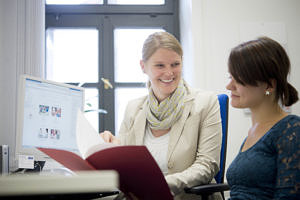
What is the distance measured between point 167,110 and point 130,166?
0.82 meters

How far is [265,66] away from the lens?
108cm

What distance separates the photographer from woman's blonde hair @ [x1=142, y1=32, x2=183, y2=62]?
1638mm

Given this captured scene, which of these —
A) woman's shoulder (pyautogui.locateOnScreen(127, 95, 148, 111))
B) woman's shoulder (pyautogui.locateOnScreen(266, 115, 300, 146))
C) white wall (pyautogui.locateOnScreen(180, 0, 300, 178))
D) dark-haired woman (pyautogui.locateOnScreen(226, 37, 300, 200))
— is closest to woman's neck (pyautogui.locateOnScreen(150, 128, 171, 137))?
woman's shoulder (pyautogui.locateOnScreen(127, 95, 148, 111))

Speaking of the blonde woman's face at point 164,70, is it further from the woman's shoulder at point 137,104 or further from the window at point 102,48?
the window at point 102,48

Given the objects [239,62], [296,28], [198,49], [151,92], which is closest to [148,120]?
[151,92]

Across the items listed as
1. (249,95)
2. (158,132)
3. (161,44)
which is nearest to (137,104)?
(158,132)

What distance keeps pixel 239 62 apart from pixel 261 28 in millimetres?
2228

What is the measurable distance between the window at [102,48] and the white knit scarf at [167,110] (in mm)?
1671

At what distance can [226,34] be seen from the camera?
3.13 meters

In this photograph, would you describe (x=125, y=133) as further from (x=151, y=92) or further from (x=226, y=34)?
(x=226, y=34)

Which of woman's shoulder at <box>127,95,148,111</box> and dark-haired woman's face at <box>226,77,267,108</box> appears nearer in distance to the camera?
dark-haired woman's face at <box>226,77,267,108</box>

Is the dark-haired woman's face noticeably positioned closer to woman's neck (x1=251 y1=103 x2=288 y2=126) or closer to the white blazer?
woman's neck (x1=251 y1=103 x2=288 y2=126)

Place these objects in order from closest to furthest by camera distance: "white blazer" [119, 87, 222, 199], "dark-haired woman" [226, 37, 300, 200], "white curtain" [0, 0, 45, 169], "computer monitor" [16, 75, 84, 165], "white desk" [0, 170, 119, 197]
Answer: "white desk" [0, 170, 119, 197]
"dark-haired woman" [226, 37, 300, 200]
"white blazer" [119, 87, 222, 199]
"computer monitor" [16, 75, 84, 165]
"white curtain" [0, 0, 45, 169]

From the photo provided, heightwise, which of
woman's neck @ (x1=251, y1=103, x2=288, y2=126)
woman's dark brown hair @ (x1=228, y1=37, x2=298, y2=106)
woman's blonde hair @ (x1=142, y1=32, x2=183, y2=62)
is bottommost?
woman's neck @ (x1=251, y1=103, x2=288, y2=126)
